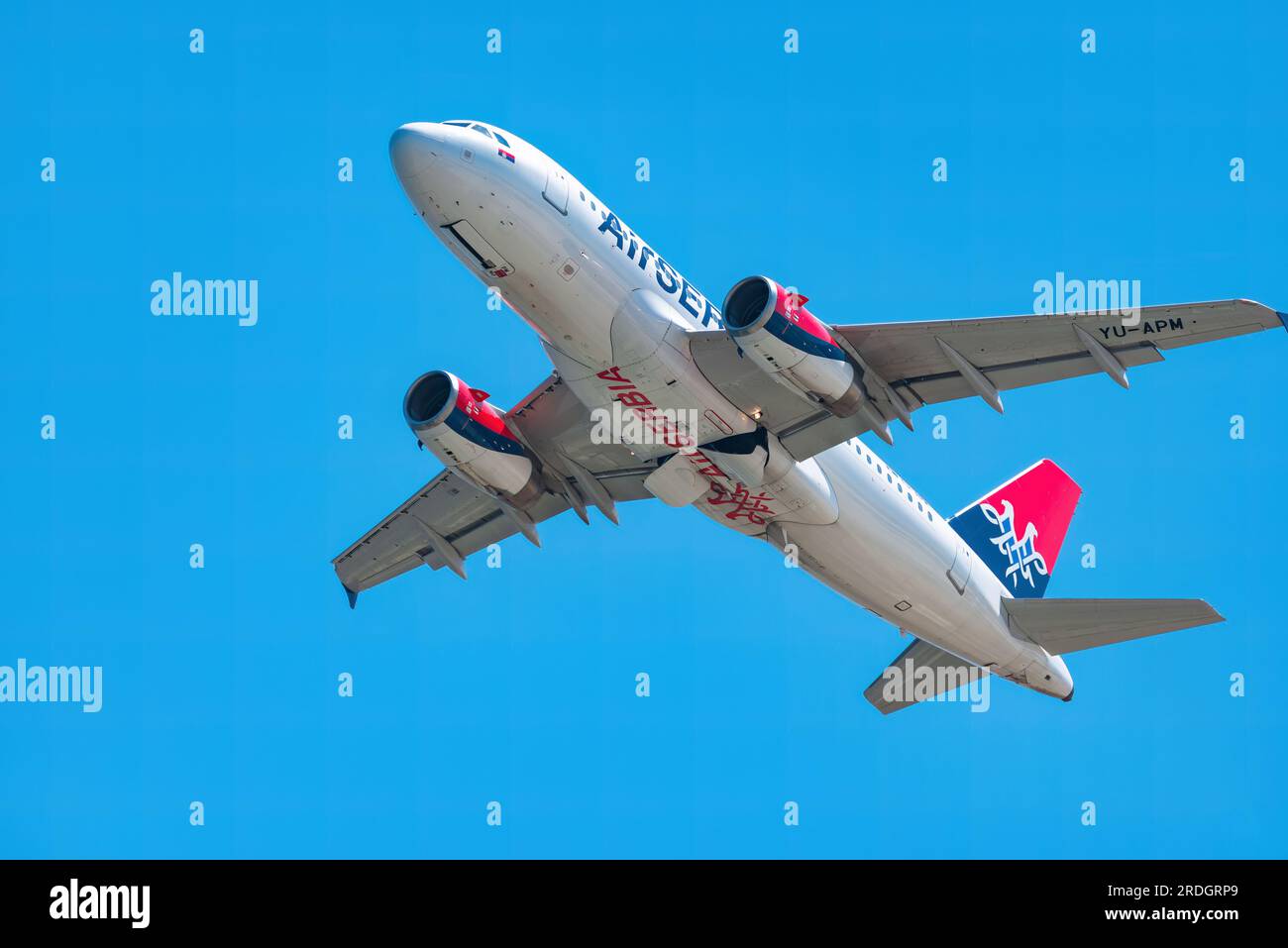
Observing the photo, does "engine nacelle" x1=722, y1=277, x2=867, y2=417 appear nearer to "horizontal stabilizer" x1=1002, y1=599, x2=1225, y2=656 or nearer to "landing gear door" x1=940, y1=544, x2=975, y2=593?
"landing gear door" x1=940, y1=544, x2=975, y2=593

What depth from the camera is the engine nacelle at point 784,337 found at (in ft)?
107

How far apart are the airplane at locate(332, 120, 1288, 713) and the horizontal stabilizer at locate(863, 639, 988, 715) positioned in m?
1.59

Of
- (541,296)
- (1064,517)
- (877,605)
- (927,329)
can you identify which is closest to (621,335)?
(541,296)

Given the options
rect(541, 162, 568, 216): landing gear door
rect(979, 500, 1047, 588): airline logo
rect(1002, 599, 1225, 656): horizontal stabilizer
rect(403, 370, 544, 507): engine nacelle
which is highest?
rect(541, 162, 568, 216): landing gear door

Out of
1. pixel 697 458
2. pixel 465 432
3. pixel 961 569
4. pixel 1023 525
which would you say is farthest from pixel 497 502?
pixel 1023 525

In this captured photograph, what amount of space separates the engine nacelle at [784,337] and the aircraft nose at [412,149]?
6630mm

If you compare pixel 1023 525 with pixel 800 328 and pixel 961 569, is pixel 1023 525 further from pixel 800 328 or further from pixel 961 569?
pixel 800 328

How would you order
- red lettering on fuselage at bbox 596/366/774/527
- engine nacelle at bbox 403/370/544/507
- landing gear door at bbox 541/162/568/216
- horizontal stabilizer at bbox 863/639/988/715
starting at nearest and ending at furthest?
landing gear door at bbox 541/162/568/216 → red lettering on fuselage at bbox 596/366/774/527 → engine nacelle at bbox 403/370/544/507 → horizontal stabilizer at bbox 863/639/988/715

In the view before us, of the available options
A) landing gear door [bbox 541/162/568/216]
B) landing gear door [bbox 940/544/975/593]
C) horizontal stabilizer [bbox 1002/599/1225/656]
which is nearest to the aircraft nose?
landing gear door [bbox 541/162/568/216]

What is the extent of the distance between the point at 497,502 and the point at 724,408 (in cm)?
759

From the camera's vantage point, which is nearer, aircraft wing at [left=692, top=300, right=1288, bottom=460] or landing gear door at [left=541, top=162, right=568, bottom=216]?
aircraft wing at [left=692, top=300, right=1288, bottom=460]

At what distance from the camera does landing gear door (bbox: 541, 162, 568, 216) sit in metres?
33.0

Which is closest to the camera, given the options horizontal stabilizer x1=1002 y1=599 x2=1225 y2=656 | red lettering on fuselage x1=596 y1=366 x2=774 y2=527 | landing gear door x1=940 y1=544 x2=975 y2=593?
red lettering on fuselage x1=596 y1=366 x2=774 y2=527

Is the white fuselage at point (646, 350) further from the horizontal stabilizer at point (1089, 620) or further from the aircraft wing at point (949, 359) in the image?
the horizontal stabilizer at point (1089, 620)
